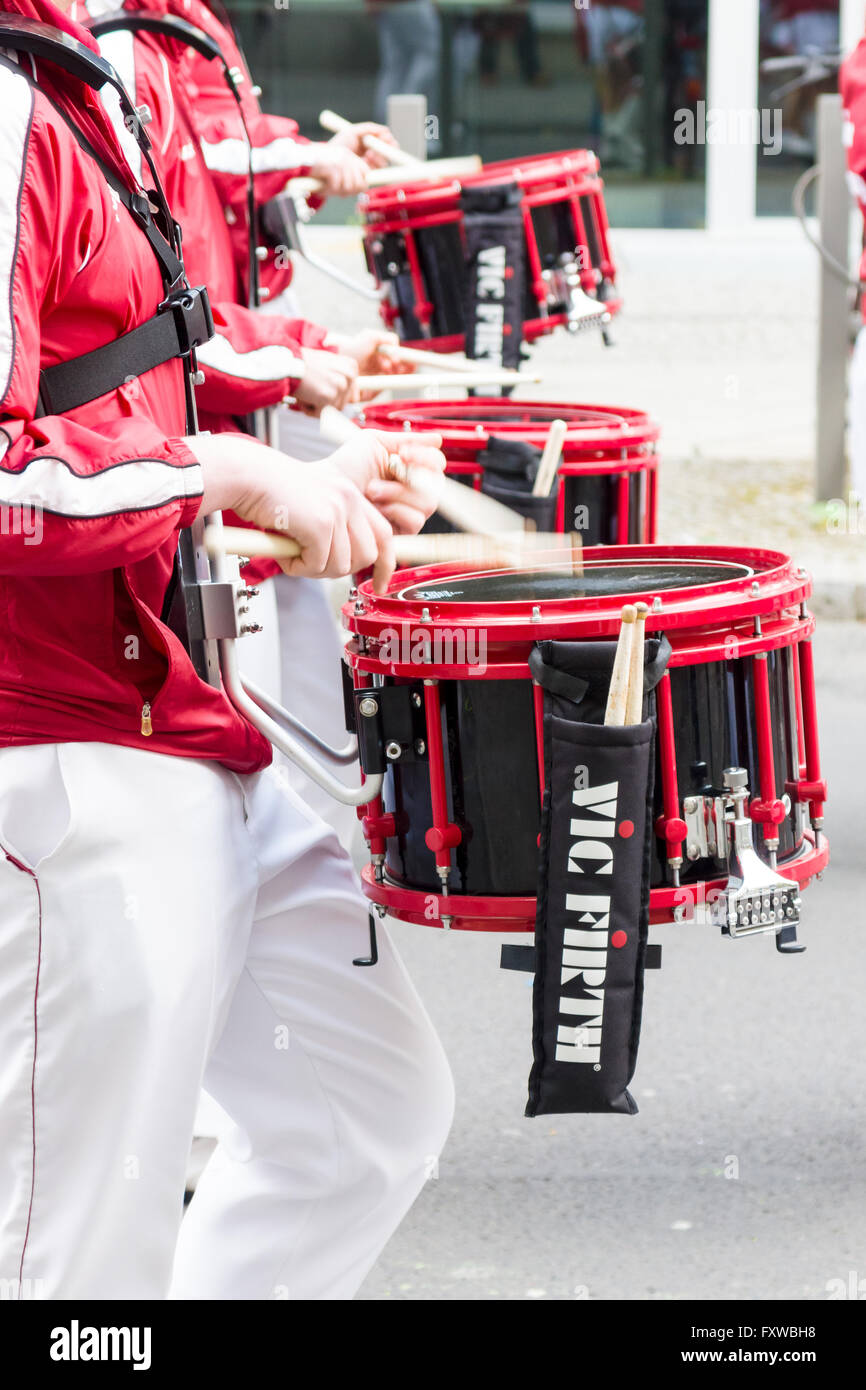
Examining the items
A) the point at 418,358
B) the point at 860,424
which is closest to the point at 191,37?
the point at 418,358

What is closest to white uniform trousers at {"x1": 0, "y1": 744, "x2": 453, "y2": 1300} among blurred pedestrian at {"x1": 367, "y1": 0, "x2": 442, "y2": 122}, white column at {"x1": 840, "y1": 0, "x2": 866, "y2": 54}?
white column at {"x1": 840, "y1": 0, "x2": 866, "y2": 54}

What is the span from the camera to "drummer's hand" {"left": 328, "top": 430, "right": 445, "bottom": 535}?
84.8 inches

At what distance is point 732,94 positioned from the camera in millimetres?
14789

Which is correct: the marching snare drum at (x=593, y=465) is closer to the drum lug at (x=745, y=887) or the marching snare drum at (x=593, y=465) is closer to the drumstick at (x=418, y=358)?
the drumstick at (x=418, y=358)

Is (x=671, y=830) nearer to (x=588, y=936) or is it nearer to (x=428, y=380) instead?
(x=588, y=936)

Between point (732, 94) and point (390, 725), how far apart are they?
1349 centimetres

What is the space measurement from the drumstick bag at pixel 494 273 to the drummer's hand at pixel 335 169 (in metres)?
0.27

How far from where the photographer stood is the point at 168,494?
6.25ft

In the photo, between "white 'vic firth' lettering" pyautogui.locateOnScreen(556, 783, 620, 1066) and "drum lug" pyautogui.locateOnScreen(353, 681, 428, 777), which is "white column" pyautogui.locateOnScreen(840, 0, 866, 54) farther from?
"white 'vic firth' lettering" pyautogui.locateOnScreen(556, 783, 620, 1066)

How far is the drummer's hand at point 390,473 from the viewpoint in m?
2.15

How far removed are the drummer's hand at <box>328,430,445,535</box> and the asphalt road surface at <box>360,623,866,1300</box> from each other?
1.34 meters
